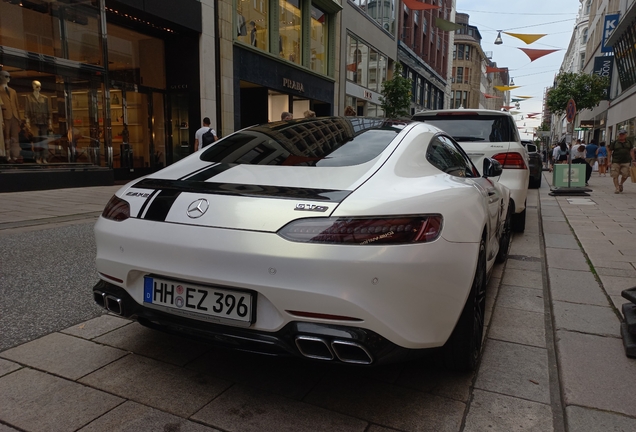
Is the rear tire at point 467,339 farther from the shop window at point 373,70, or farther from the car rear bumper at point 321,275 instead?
the shop window at point 373,70

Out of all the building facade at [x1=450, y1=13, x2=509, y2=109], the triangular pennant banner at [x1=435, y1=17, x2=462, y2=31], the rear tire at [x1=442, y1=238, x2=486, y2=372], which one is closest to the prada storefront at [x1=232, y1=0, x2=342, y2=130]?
the triangular pennant banner at [x1=435, y1=17, x2=462, y2=31]

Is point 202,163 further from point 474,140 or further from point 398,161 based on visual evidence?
point 474,140

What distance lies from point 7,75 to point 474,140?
10284mm

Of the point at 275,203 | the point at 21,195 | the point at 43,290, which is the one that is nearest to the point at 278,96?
the point at 21,195

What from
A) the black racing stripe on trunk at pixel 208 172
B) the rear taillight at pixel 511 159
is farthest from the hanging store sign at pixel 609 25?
the black racing stripe on trunk at pixel 208 172

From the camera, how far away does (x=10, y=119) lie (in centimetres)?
1073

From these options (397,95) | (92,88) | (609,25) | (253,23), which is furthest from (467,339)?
(609,25)

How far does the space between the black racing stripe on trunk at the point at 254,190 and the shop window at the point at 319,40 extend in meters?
19.9

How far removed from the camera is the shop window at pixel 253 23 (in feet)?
53.0

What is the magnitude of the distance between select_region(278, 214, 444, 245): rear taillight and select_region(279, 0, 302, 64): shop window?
58.4 ft

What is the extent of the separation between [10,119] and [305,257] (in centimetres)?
1146

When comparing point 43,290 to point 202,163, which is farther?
point 43,290

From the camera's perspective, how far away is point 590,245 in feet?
19.7

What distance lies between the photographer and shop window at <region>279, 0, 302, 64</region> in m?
18.6
